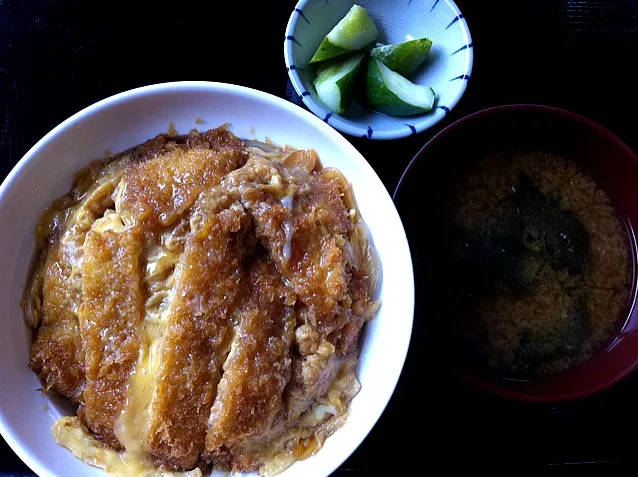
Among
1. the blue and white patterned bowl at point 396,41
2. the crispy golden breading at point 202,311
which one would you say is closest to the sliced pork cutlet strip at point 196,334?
the crispy golden breading at point 202,311

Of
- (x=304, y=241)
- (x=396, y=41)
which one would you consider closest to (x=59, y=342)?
(x=304, y=241)

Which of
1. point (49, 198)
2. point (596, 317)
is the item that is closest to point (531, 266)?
point (596, 317)

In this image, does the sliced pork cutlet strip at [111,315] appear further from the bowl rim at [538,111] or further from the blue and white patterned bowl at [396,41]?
the bowl rim at [538,111]

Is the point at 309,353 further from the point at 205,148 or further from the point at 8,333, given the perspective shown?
the point at 8,333

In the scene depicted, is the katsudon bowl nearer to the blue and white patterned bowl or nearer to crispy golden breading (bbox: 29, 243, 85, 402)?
crispy golden breading (bbox: 29, 243, 85, 402)

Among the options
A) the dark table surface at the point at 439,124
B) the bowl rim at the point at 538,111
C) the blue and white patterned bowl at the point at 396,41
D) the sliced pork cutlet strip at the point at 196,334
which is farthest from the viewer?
the dark table surface at the point at 439,124

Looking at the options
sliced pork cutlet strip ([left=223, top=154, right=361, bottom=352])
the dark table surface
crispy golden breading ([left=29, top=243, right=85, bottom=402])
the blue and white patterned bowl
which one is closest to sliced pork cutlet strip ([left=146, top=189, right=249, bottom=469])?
sliced pork cutlet strip ([left=223, top=154, right=361, bottom=352])
